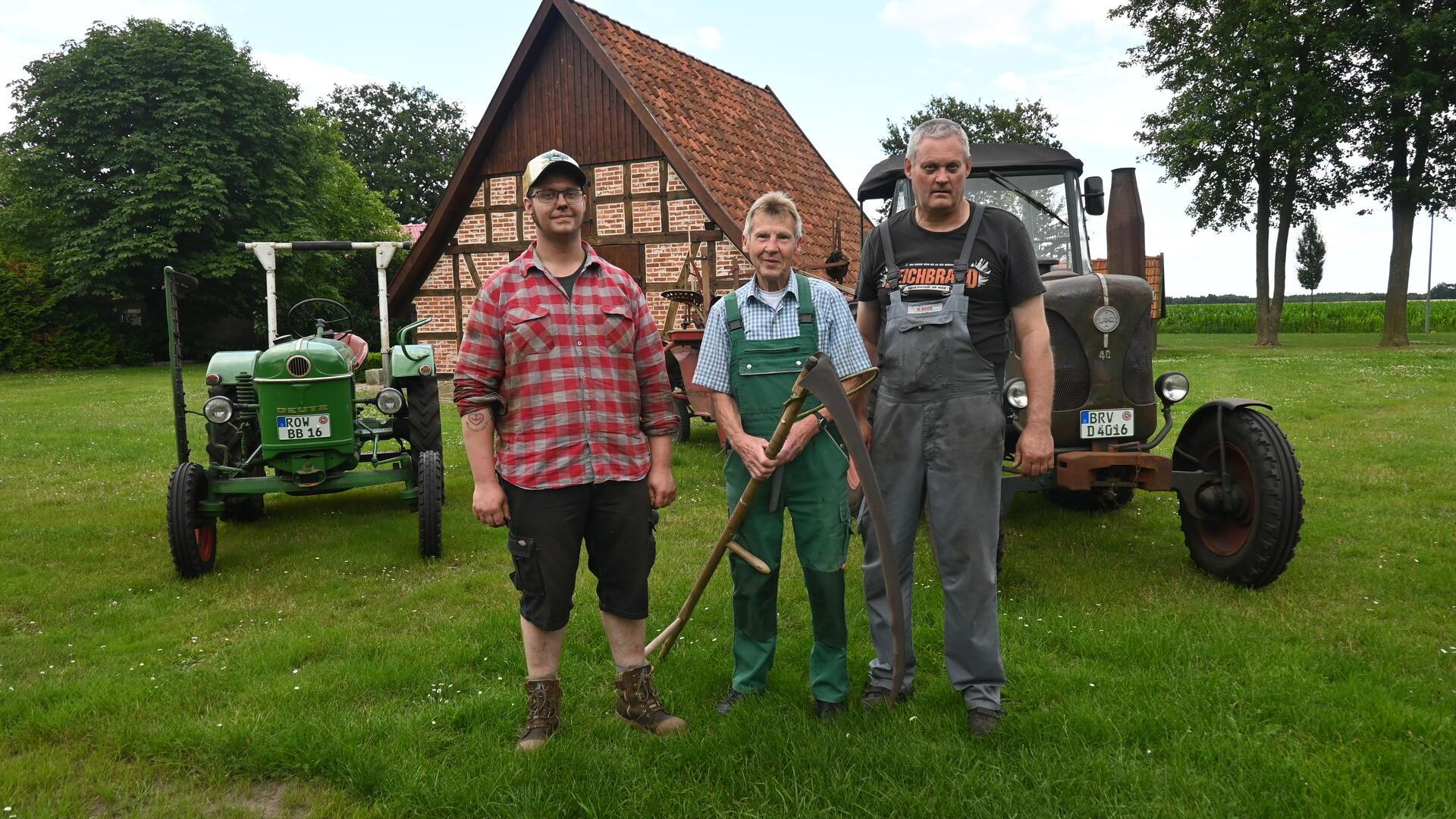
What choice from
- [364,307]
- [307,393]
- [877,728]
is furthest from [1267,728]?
[364,307]

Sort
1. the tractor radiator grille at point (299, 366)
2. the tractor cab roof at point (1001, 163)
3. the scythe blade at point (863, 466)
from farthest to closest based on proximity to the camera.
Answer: the tractor cab roof at point (1001, 163), the tractor radiator grille at point (299, 366), the scythe blade at point (863, 466)

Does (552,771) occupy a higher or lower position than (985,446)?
lower

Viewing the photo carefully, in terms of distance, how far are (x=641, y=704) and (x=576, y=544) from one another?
23.3 inches

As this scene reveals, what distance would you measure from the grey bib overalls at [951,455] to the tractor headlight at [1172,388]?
2367 mm

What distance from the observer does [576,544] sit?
9.80ft

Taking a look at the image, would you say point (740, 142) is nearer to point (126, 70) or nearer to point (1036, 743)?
point (1036, 743)

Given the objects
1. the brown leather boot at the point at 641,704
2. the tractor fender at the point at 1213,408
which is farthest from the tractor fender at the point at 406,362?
the tractor fender at the point at 1213,408

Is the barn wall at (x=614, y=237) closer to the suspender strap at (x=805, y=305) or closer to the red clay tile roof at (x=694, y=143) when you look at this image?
the red clay tile roof at (x=694, y=143)

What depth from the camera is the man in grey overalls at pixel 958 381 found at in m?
3.04

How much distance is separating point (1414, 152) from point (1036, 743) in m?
27.1

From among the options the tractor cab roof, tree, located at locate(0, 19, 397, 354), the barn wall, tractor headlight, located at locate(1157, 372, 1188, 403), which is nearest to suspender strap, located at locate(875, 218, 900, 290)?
tractor headlight, located at locate(1157, 372, 1188, 403)

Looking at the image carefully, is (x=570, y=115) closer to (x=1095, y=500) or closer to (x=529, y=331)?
(x=1095, y=500)

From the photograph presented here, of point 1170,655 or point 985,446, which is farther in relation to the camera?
point 1170,655

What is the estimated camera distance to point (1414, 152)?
925 inches
